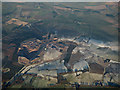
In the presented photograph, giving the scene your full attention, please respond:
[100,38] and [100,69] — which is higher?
[100,38]

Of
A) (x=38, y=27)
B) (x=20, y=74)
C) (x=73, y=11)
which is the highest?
(x=73, y=11)

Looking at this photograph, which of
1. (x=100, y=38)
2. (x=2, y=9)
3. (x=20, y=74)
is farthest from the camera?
(x=2, y=9)

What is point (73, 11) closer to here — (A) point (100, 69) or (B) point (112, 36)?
(B) point (112, 36)

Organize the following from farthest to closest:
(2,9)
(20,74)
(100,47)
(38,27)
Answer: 1. (2,9)
2. (38,27)
3. (100,47)
4. (20,74)

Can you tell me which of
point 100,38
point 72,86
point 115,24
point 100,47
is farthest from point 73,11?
point 72,86

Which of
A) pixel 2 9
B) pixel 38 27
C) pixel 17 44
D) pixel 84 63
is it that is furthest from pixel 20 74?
pixel 2 9

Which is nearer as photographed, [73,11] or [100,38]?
[100,38]

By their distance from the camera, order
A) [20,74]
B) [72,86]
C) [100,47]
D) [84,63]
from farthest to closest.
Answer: [100,47] → [84,63] → [20,74] → [72,86]

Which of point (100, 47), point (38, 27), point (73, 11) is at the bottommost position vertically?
point (100, 47)

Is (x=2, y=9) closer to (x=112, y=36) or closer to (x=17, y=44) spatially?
(x=17, y=44)
